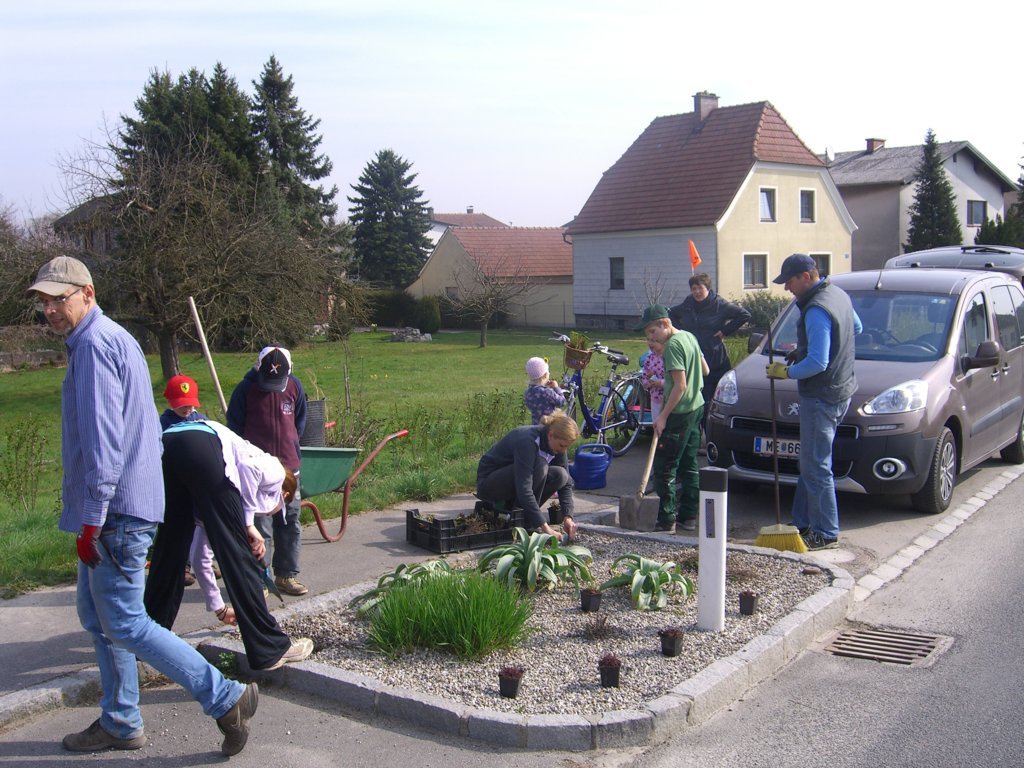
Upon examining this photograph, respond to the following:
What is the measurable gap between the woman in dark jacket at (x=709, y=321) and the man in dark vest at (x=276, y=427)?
17.8 feet

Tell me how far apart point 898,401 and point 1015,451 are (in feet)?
12.4

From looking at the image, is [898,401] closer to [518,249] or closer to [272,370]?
[272,370]

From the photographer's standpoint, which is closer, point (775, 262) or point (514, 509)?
point (514, 509)

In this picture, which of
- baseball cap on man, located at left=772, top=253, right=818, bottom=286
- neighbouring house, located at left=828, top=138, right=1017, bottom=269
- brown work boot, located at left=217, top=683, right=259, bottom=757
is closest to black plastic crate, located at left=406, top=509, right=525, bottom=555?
baseball cap on man, located at left=772, top=253, right=818, bottom=286

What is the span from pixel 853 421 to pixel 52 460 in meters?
11.1

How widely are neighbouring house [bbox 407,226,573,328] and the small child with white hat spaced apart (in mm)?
39340

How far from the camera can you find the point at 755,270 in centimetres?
4294

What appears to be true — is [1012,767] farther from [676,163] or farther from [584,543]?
[676,163]

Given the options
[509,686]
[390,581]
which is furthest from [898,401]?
[509,686]

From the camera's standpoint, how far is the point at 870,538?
8203 mm

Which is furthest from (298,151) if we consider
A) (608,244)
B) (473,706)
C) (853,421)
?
(473,706)

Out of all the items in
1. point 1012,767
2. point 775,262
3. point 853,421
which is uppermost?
point 775,262

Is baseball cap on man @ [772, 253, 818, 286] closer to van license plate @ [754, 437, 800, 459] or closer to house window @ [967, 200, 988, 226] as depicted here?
van license plate @ [754, 437, 800, 459]

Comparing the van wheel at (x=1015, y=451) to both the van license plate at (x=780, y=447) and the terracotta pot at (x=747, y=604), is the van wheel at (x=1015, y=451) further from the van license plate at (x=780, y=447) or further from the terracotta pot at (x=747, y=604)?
the terracotta pot at (x=747, y=604)
